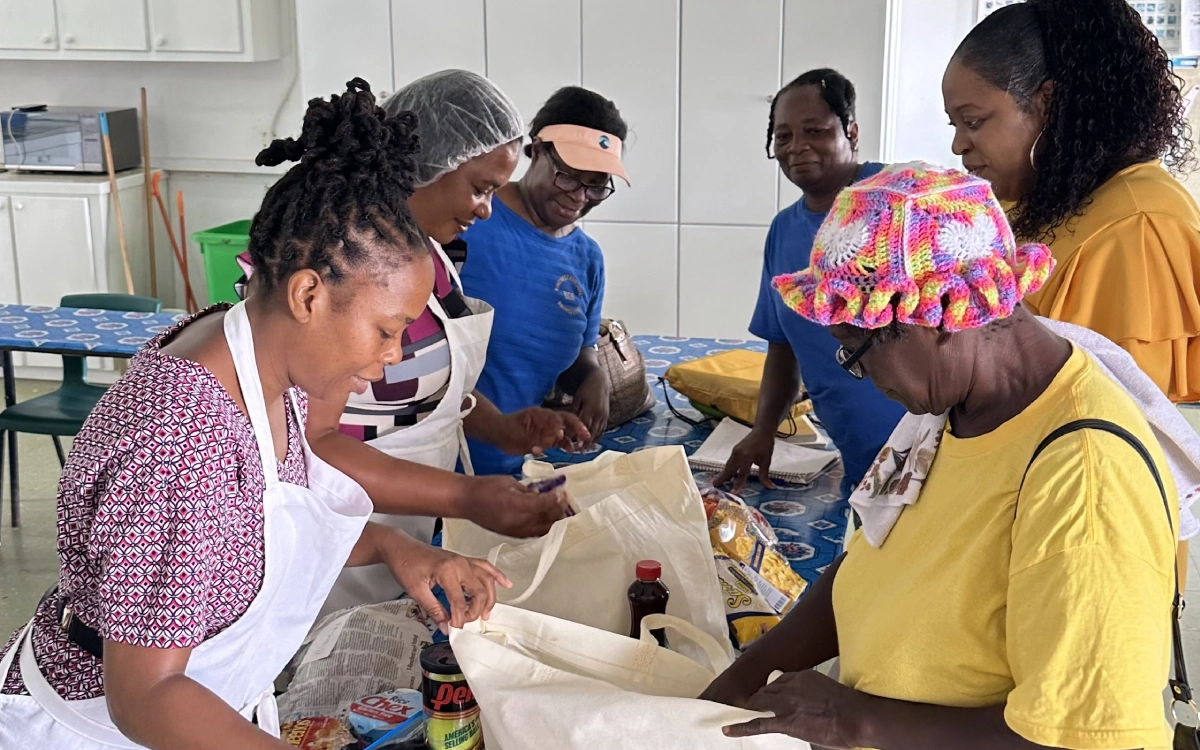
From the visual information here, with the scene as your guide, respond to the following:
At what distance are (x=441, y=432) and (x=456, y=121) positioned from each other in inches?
24.2

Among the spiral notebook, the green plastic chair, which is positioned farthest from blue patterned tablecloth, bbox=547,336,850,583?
the green plastic chair

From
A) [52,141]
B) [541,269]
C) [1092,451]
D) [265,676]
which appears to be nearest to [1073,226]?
[1092,451]

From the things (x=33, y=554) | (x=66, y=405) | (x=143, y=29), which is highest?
(x=143, y=29)

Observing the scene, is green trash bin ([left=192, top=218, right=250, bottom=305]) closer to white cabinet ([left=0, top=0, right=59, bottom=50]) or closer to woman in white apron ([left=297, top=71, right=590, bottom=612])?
white cabinet ([left=0, top=0, right=59, bottom=50])

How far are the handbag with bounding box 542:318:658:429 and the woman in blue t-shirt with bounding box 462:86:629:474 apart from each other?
0.12 ft

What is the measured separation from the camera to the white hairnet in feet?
6.87

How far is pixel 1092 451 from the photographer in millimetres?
1042

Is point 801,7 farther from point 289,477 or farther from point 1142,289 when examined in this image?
point 289,477

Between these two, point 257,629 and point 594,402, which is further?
point 594,402

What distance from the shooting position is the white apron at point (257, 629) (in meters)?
1.26

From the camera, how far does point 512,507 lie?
6.02ft

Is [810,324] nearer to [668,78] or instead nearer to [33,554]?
[668,78]

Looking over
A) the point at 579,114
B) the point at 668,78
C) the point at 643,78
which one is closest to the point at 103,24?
the point at 643,78

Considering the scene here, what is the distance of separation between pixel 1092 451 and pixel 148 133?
20.6 feet
